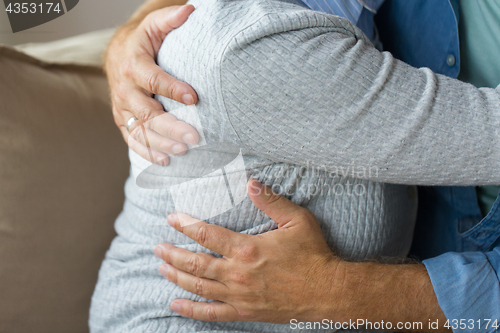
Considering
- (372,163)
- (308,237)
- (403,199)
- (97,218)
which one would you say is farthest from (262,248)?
(97,218)

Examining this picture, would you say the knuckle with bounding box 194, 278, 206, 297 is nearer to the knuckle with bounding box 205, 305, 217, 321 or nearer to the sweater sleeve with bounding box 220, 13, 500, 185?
the knuckle with bounding box 205, 305, 217, 321

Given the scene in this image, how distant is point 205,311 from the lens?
0.62m

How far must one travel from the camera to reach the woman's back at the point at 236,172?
491mm

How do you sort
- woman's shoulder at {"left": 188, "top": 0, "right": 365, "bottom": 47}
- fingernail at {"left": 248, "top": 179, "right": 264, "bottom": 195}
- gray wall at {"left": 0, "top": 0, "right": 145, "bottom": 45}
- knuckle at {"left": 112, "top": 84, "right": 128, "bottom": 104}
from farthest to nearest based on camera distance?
gray wall at {"left": 0, "top": 0, "right": 145, "bottom": 45}, knuckle at {"left": 112, "top": 84, "right": 128, "bottom": 104}, fingernail at {"left": 248, "top": 179, "right": 264, "bottom": 195}, woman's shoulder at {"left": 188, "top": 0, "right": 365, "bottom": 47}

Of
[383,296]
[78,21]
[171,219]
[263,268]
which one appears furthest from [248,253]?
[78,21]

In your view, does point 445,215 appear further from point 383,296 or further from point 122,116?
point 122,116

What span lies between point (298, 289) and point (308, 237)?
93 millimetres

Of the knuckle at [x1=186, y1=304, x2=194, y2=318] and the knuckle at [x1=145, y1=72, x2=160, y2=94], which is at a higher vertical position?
the knuckle at [x1=145, y1=72, x2=160, y2=94]

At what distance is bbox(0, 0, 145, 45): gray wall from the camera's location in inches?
43.2

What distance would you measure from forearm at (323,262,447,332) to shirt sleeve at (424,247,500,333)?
2cm

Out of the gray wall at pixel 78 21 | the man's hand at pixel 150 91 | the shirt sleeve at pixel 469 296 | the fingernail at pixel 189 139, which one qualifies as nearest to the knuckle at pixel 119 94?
the man's hand at pixel 150 91

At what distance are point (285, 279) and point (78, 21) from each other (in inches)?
46.8

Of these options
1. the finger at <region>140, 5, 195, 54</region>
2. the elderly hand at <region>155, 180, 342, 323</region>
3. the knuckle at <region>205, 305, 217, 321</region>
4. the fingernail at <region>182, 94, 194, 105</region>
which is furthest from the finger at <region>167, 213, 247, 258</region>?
the finger at <region>140, 5, 195, 54</region>

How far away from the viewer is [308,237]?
1.96 feet
